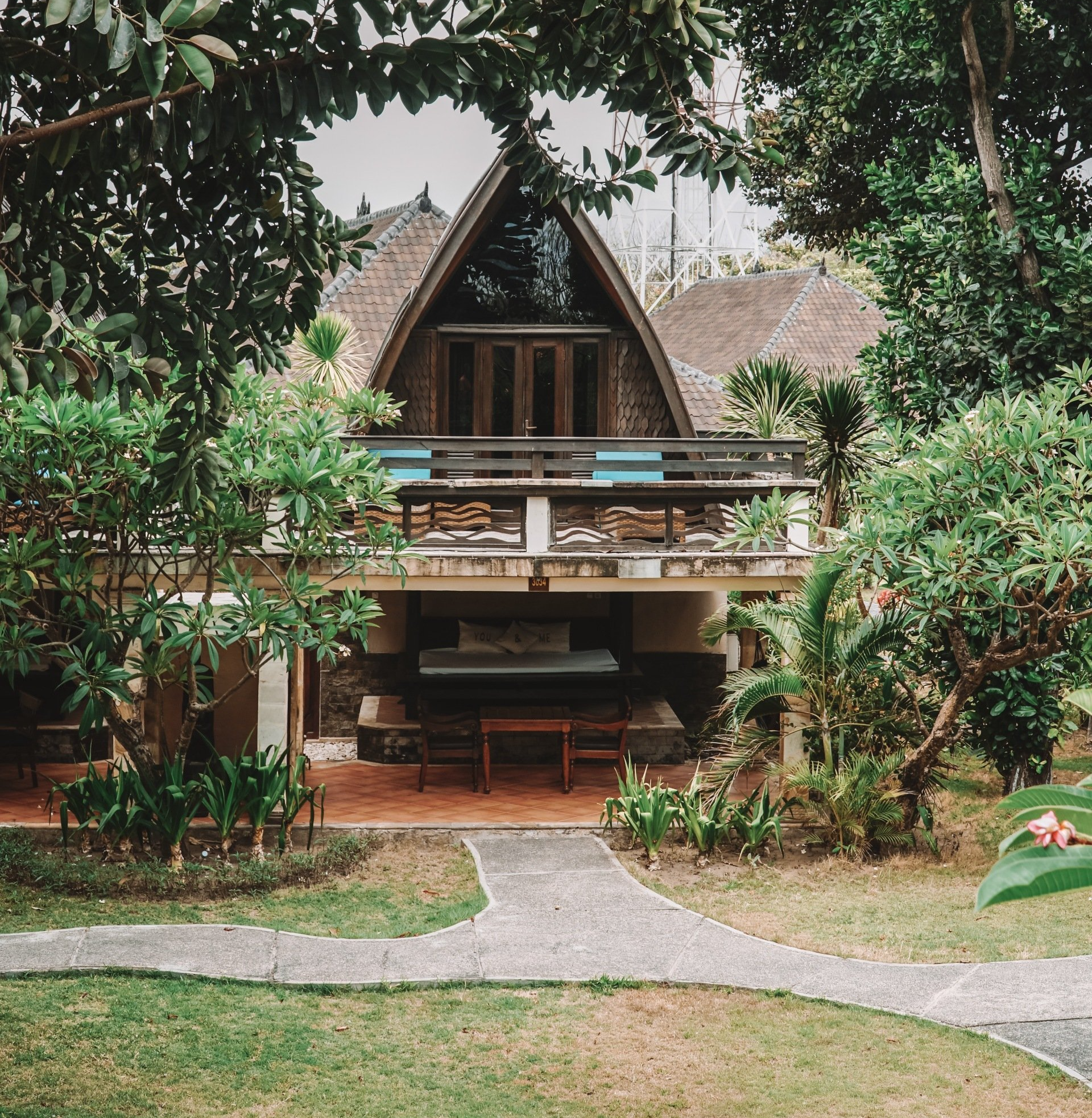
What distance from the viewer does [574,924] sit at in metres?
9.23

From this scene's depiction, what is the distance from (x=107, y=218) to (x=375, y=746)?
9.13 m

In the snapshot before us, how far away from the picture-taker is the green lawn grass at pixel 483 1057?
6.28m

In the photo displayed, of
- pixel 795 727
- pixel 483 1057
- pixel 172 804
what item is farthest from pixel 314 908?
pixel 795 727

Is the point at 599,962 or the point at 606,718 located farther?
the point at 606,718

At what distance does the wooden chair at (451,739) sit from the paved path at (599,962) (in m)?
4.08

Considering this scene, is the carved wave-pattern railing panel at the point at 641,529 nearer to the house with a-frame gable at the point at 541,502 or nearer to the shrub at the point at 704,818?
the house with a-frame gable at the point at 541,502

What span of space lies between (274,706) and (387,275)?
9321 millimetres

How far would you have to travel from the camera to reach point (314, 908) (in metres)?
9.70

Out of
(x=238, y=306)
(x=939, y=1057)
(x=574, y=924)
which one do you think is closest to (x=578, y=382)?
(x=574, y=924)

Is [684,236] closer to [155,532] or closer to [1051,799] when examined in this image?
[155,532]

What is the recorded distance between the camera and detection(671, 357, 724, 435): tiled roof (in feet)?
61.3

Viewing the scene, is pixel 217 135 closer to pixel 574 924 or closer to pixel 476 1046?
pixel 476 1046

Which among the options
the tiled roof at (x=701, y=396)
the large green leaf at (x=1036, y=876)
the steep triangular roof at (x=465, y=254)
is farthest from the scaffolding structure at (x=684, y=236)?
the large green leaf at (x=1036, y=876)

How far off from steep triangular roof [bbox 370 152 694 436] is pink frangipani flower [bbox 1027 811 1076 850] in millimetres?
12491
